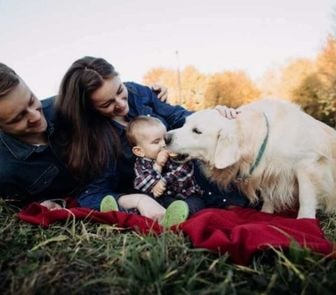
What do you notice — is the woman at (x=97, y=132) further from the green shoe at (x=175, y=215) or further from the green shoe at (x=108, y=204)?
the green shoe at (x=175, y=215)

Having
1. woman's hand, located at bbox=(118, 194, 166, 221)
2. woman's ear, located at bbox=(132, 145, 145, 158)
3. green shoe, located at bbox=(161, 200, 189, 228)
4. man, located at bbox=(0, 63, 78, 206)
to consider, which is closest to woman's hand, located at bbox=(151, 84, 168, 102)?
woman's ear, located at bbox=(132, 145, 145, 158)

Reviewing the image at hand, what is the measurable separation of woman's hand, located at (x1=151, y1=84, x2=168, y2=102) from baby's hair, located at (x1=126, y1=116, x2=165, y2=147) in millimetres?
789

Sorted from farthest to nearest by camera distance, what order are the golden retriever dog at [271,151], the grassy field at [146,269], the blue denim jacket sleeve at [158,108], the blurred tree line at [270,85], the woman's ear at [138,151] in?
the blurred tree line at [270,85], the blue denim jacket sleeve at [158,108], the woman's ear at [138,151], the golden retriever dog at [271,151], the grassy field at [146,269]

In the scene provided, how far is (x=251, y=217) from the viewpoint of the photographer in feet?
11.9

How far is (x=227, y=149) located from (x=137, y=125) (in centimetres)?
86

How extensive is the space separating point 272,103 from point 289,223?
1160 millimetres

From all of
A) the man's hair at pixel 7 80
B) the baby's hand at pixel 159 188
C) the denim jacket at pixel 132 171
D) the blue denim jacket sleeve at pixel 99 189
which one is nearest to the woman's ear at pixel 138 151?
the denim jacket at pixel 132 171

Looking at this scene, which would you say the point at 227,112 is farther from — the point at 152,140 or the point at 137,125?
the point at 137,125

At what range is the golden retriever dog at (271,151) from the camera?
3531 millimetres

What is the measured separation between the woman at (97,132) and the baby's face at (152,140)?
0.80 feet

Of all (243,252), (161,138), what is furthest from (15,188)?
(243,252)

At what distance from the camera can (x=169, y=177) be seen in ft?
12.6

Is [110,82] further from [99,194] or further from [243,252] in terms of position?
[243,252]

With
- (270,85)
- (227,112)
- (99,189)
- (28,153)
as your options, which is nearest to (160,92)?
(227,112)
